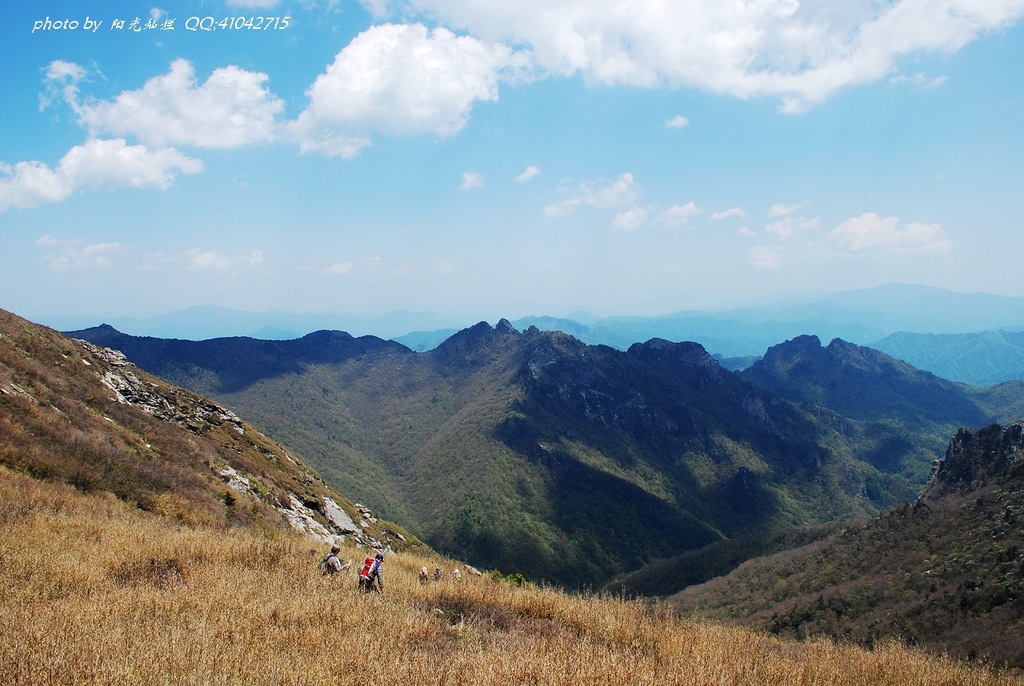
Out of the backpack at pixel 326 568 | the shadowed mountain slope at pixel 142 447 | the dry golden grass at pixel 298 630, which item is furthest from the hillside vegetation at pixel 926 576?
the shadowed mountain slope at pixel 142 447

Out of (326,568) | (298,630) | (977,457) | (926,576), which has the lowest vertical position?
(926,576)

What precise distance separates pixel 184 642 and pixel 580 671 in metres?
4.30

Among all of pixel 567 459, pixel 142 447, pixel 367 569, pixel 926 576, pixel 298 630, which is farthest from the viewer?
pixel 567 459

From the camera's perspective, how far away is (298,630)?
652cm

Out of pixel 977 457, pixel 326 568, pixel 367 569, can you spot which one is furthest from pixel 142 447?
pixel 977 457

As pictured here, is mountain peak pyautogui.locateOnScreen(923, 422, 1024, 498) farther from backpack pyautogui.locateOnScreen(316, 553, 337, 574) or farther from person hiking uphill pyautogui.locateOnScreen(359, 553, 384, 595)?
backpack pyautogui.locateOnScreen(316, 553, 337, 574)

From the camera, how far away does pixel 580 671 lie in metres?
5.37

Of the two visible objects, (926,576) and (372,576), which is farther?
(926,576)

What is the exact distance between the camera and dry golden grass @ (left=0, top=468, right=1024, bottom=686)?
513cm

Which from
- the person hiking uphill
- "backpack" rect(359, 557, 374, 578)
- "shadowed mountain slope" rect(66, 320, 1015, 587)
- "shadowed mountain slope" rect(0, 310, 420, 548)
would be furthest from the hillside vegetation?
"shadowed mountain slope" rect(66, 320, 1015, 587)

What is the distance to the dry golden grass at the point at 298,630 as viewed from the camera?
513cm

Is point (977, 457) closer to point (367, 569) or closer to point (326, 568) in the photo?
point (367, 569)

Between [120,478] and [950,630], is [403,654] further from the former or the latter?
[950,630]

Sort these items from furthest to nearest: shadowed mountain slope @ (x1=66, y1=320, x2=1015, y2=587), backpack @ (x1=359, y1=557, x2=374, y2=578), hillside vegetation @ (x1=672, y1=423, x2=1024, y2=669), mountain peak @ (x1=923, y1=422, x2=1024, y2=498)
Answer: shadowed mountain slope @ (x1=66, y1=320, x2=1015, y2=587) → mountain peak @ (x1=923, y1=422, x2=1024, y2=498) → hillside vegetation @ (x1=672, y1=423, x2=1024, y2=669) → backpack @ (x1=359, y1=557, x2=374, y2=578)
